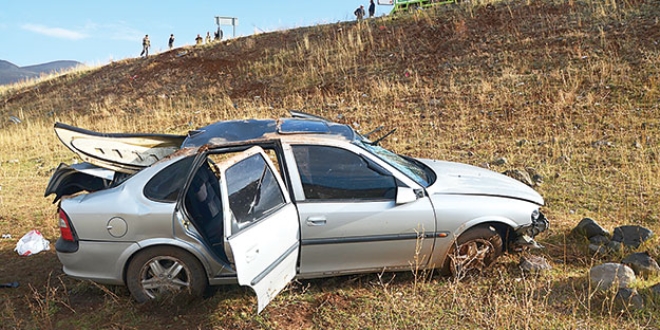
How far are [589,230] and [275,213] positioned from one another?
3.61 metres

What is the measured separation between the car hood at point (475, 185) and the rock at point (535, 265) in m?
0.55

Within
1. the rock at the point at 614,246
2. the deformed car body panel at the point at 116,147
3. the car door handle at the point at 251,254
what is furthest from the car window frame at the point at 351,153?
the rock at the point at 614,246

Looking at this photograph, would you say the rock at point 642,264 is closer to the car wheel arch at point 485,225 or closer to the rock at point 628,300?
the rock at point 628,300

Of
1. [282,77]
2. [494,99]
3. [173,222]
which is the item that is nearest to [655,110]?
[494,99]

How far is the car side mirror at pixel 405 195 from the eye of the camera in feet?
12.5

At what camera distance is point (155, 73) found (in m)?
22.4

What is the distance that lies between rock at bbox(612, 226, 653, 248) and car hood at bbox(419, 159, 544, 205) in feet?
3.69

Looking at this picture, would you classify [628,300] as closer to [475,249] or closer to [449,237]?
[475,249]

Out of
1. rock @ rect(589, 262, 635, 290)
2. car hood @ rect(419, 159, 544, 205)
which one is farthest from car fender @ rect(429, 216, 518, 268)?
rock @ rect(589, 262, 635, 290)

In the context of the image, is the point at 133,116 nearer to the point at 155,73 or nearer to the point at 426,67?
the point at 155,73

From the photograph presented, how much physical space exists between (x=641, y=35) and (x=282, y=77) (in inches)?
491

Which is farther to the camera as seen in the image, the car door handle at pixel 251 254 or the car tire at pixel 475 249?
the car tire at pixel 475 249

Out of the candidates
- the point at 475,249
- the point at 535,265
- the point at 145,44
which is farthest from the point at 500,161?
the point at 145,44

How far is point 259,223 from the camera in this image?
3334 millimetres
